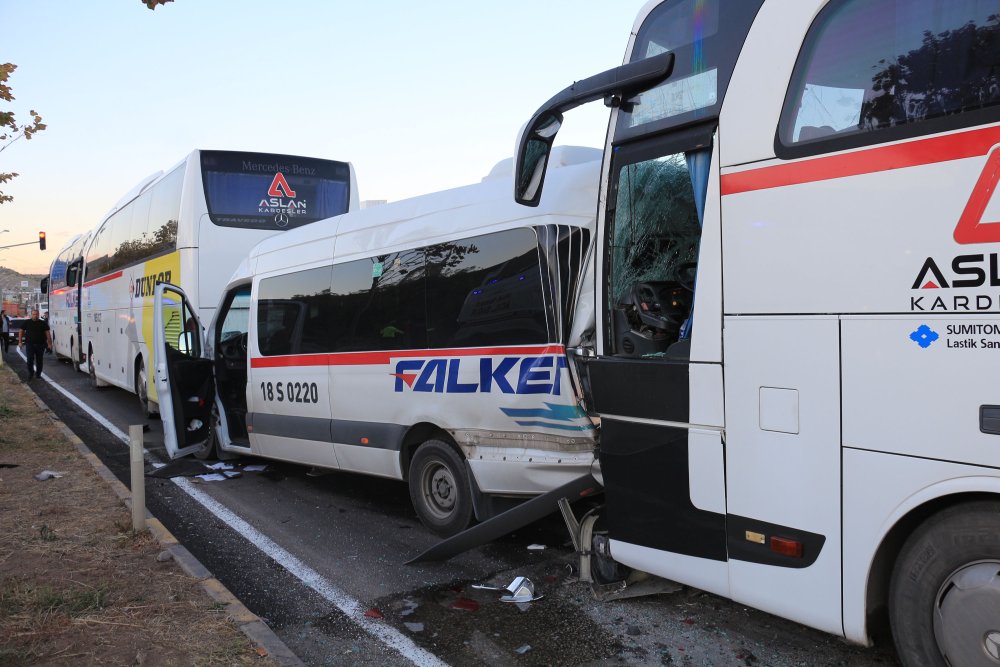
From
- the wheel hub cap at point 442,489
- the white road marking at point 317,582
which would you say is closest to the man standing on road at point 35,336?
the white road marking at point 317,582

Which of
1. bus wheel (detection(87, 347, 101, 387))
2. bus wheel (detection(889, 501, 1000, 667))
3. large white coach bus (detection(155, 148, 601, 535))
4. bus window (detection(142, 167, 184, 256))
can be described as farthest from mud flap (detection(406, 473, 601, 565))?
bus wheel (detection(87, 347, 101, 387))

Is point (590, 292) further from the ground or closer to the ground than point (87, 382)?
further from the ground

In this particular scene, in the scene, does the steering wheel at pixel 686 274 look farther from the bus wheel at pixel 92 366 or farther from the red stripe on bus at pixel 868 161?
the bus wheel at pixel 92 366

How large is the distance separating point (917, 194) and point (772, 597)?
1900 millimetres

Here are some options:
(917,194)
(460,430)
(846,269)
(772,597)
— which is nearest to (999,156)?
(917,194)

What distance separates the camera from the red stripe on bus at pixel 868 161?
2.82m

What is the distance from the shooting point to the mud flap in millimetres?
4961

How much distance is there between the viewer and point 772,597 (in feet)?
11.7

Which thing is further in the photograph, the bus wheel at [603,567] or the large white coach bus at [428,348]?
the large white coach bus at [428,348]

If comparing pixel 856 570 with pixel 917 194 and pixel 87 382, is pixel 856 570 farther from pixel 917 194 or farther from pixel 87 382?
pixel 87 382

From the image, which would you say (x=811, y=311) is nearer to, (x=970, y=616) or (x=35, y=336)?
(x=970, y=616)

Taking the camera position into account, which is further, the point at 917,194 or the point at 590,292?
the point at 590,292

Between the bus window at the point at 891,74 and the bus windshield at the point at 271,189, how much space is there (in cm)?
944

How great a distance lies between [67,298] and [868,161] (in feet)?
81.1
